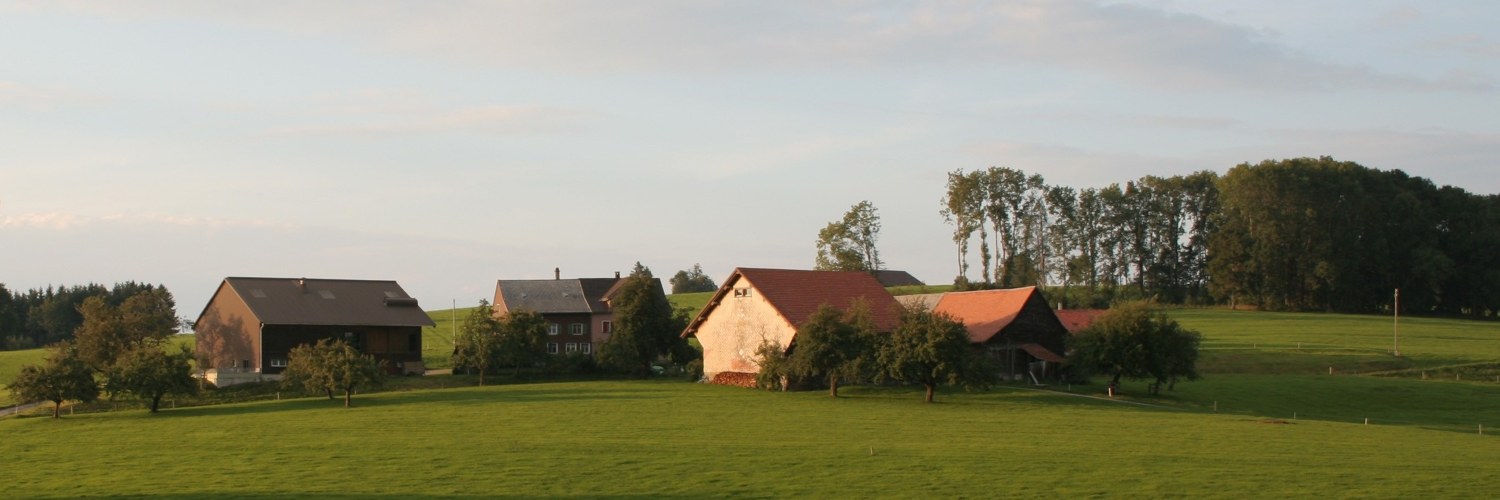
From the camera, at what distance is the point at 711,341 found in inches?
2881

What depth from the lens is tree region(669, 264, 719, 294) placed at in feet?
599

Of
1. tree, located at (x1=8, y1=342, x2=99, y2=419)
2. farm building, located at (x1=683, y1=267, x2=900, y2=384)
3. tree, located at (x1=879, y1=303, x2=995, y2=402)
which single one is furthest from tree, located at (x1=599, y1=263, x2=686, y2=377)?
tree, located at (x1=8, y1=342, x2=99, y2=419)

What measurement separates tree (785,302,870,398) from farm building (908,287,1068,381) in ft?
32.4

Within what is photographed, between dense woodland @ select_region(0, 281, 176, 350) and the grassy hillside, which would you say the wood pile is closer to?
the grassy hillside

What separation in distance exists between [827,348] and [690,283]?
124m

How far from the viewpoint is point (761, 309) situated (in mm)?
69375

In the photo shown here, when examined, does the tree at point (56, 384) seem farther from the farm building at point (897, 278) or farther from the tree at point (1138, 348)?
the farm building at point (897, 278)

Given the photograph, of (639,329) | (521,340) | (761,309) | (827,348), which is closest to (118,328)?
(521,340)

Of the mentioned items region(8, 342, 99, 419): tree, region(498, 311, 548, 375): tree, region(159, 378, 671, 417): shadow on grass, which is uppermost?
region(498, 311, 548, 375): tree

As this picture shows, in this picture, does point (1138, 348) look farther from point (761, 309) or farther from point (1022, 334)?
point (761, 309)

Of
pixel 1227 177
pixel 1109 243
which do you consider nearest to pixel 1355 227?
pixel 1227 177

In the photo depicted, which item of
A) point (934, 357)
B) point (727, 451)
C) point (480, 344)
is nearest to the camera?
point (727, 451)

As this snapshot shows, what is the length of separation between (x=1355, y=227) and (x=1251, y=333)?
29510mm

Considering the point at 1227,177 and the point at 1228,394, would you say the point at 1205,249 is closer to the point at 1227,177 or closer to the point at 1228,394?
the point at 1227,177
